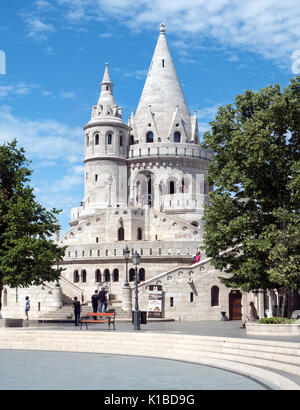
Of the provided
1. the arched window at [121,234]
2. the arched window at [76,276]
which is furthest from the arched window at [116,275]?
the arched window at [121,234]

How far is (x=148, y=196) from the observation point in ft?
217

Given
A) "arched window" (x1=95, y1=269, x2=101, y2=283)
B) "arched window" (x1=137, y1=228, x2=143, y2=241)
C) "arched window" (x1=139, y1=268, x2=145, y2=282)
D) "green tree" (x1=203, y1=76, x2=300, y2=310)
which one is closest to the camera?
"green tree" (x1=203, y1=76, x2=300, y2=310)

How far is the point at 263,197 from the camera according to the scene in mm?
27734

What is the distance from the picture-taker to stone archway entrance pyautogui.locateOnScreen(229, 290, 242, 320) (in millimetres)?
39375

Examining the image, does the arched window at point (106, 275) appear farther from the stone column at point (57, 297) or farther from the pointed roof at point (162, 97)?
the pointed roof at point (162, 97)

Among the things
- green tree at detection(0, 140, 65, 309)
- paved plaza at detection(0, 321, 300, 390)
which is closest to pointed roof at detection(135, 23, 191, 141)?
green tree at detection(0, 140, 65, 309)

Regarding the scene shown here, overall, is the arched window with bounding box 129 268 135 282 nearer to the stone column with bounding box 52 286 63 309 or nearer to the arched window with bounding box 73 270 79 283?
the arched window with bounding box 73 270 79 283

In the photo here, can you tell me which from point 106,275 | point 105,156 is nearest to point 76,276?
point 106,275

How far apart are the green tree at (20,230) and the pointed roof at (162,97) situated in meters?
39.0

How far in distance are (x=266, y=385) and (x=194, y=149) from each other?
54535 mm

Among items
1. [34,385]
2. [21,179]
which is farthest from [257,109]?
[34,385]

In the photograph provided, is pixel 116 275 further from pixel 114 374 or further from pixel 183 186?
pixel 114 374

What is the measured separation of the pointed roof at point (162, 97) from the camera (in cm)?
6825

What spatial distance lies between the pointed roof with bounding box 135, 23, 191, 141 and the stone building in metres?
0.11
